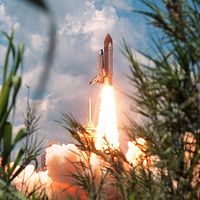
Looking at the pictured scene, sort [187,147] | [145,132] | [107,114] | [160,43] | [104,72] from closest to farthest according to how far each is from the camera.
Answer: [160,43] < [187,147] < [145,132] < [107,114] < [104,72]

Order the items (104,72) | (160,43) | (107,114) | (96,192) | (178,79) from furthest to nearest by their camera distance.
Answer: (104,72) → (107,114) → (96,192) → (160,43) → (178,79)

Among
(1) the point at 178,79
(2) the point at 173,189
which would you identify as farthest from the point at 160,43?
(2) the point at 173,189

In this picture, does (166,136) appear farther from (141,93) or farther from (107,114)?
(107,114)

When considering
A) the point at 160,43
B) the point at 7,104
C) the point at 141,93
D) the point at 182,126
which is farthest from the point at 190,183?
the point at 7,104

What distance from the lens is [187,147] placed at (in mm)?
6648

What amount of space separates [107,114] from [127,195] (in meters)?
37.5

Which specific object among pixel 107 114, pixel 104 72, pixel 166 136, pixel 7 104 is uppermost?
pixel 104 72

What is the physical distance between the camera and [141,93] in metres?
6.33

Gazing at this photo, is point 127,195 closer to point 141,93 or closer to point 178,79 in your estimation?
point 141,93

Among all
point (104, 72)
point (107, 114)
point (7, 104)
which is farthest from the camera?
point (104, 72)

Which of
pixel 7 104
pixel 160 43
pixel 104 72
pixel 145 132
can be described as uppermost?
pixel 104 72

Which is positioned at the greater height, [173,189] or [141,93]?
[141,93]

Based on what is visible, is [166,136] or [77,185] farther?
[77,185]

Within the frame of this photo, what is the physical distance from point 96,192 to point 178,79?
3.27 metres
